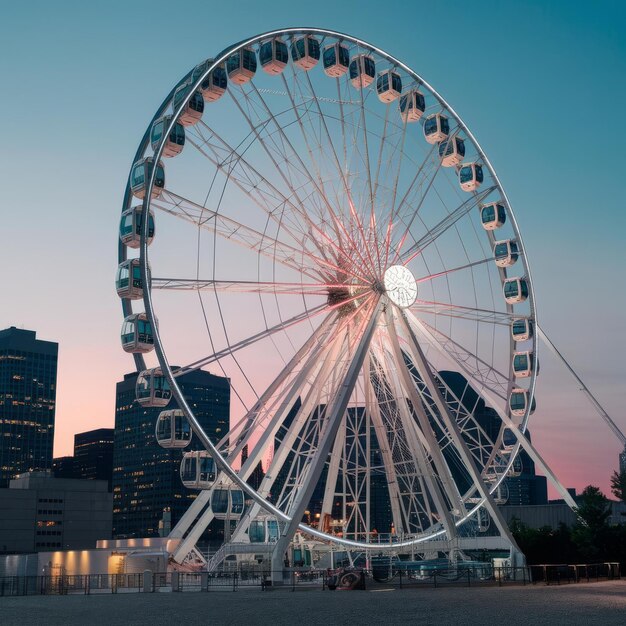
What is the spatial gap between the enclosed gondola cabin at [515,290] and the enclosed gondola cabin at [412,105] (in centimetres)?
877

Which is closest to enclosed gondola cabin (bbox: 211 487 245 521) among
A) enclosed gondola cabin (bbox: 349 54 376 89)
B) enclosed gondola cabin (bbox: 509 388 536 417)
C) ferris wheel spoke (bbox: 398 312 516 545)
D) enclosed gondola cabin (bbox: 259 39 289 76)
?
ferris wheel spoke (bbox: 398 312 516 545)

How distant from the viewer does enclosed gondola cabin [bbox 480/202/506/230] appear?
43.6 metres

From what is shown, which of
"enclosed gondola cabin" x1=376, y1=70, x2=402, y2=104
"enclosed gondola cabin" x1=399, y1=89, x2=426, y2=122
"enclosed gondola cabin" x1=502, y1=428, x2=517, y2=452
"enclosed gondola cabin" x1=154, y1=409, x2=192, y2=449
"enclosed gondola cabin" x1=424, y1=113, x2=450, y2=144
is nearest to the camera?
"enclosed gondola cabin" x1=154, y1=409, x2=192, y2=449

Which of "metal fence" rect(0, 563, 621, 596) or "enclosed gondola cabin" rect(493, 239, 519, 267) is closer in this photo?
"metal fence" rect(0, 563, 621, 596)

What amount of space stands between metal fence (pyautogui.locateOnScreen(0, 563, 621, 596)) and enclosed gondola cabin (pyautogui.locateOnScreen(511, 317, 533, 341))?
415 inches

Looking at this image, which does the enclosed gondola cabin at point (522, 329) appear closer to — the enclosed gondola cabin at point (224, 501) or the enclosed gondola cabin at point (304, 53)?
the enclosed gondola cabin at point (304, 53)

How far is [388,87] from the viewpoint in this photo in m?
41.0

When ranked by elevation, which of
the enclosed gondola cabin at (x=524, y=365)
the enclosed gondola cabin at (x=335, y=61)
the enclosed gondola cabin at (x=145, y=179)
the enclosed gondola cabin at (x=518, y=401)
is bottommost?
the enclosed gondola cabin at (x=518, y=401)

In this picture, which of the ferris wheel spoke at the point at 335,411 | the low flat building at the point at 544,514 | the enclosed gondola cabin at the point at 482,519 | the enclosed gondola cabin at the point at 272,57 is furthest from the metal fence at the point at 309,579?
the low flat building at the point at 544,514

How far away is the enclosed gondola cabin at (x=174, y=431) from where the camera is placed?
3403cm

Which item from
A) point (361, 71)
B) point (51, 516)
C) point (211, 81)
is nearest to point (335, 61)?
point (361, 71)

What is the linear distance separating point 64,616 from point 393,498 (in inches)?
827

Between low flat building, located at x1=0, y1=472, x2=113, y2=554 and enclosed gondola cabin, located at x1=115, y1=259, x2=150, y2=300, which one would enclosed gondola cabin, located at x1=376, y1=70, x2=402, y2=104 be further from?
low flat building, located at x1=0, y1=472, x2=113, y2=554

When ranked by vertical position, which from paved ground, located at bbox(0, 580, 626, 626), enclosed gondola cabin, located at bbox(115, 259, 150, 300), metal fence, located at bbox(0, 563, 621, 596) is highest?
enclosed gondola cabin, located at bbox(115, 259, 150, 300)
